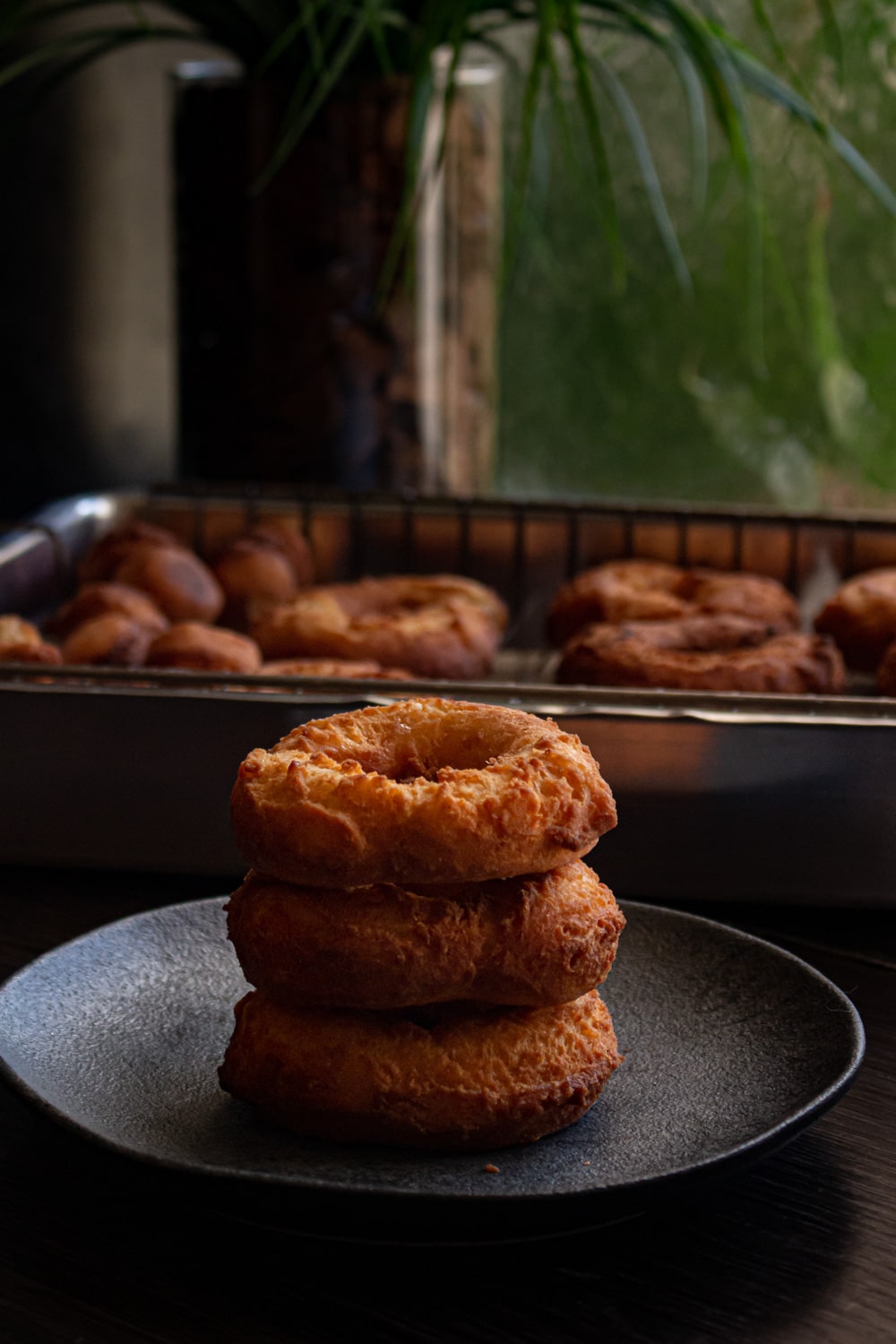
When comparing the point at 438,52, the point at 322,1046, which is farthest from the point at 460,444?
the point at 322,1046

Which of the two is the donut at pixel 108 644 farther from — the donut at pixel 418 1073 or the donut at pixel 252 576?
the donut at pixel 418 1073

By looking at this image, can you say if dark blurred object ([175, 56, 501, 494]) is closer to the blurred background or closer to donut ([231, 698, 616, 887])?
the blurred background

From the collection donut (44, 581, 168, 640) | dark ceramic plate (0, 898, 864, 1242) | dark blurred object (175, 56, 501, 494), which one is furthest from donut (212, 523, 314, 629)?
dark ceramic plate (0, 898, 864, 1242)

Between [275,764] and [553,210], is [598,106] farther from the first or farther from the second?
[275,764]

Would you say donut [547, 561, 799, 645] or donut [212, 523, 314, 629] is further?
donut [212, 523, 314, 629]

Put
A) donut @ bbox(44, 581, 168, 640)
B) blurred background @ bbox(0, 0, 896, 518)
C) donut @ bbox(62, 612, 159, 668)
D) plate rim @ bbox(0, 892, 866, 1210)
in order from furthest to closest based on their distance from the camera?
blurred background @ bbox(0, 0, 896, 518) → donut @ bbox(44, 581, 168, 640) → donut @ bbox(62, 612, 159, 668) → plate rim @ bbox(0, 892, 866, 1210)

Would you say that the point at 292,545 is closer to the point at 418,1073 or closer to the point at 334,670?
the point at 334,670

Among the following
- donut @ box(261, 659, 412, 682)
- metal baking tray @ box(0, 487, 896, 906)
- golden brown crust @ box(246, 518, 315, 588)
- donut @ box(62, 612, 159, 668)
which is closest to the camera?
metal baking tray @ box(0, 487, 896, 906)
